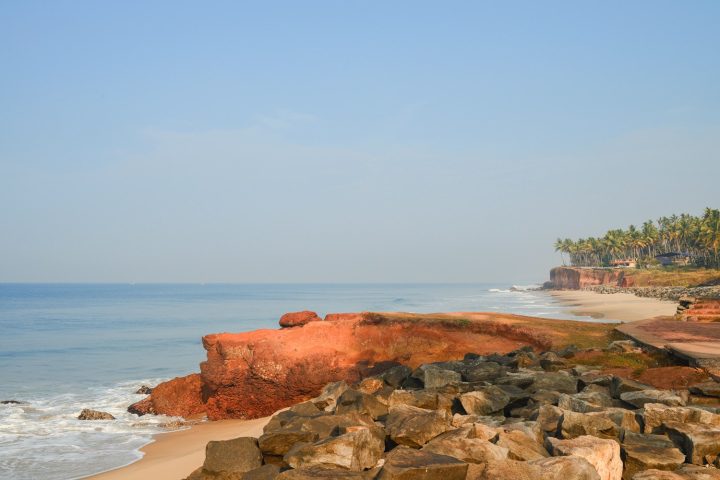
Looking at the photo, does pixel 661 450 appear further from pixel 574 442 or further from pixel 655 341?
pixel 655 341

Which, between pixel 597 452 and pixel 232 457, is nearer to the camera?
pixel 597 452

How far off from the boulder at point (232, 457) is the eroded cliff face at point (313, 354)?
9.22 metres

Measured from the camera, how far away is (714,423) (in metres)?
8.39

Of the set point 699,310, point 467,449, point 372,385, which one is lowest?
point 372,385

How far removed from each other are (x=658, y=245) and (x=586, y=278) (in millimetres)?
23969

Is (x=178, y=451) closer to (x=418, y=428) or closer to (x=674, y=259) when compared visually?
(x=418, y=428)

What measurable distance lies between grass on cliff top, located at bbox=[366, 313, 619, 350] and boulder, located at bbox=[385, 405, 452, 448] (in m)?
11.2

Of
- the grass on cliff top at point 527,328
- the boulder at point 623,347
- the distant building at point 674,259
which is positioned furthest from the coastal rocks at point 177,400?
the distant building at point 674,259

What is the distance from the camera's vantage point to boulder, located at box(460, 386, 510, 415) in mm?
9719

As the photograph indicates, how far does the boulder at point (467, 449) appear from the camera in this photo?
6.71 meters

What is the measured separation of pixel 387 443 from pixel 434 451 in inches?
47.4

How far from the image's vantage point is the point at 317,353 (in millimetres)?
18047

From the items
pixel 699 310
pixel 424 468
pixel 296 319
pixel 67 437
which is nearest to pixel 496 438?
pixel 424 468

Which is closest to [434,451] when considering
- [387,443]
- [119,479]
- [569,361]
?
[387,443]
